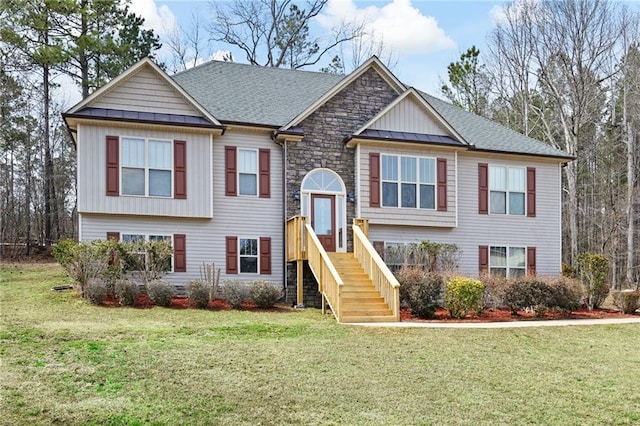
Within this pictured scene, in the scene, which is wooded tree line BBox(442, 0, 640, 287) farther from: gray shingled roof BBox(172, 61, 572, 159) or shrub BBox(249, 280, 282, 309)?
shrub BBox(249, 280, 282, 309)

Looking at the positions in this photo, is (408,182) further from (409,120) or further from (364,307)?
(364,307)

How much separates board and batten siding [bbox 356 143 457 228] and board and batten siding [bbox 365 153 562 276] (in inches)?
13.2

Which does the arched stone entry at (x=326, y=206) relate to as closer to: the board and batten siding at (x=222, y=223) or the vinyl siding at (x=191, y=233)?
the board and batten siding at (x=222, y=223)

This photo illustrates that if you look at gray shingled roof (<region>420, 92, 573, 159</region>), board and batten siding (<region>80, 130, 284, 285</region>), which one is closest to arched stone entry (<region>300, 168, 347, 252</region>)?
board and batten siding (<region>80, 130, 284, 285</region>)

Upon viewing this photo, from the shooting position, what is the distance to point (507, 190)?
72.4ft

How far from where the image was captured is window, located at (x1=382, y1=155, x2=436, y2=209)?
2022 centimetres

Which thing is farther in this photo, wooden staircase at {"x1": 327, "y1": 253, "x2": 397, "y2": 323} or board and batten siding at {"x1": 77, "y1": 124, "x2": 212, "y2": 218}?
board and batten siding at {"x1": 77, "y1": 124, "x2": 212, "y2": 218}

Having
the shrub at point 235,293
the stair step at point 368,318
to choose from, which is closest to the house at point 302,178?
the stair step at point 368,318

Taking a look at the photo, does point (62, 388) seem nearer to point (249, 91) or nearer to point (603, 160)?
point (249, 91)

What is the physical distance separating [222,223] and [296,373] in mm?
9648

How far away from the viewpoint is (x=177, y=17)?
1460 inches

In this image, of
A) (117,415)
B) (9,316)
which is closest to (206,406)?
(117,415)

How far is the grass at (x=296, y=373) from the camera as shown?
8367 millimetres

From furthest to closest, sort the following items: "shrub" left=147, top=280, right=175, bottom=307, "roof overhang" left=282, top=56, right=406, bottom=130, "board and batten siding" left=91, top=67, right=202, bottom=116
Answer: "roof overhang" left=282, top=56, right=406, bottom=130
"board and batten siding" left=91, top=67, right=202, bottom=116
"shrub" left=147, top=280, right=175, bottom=307
